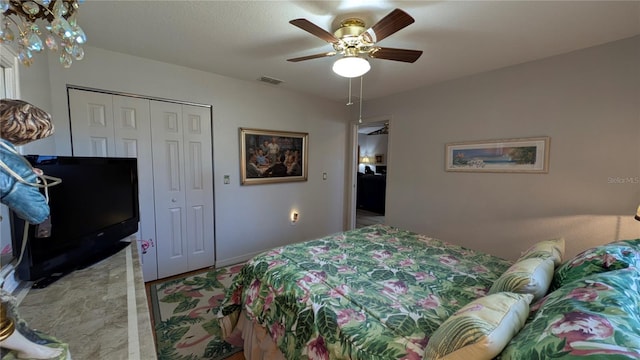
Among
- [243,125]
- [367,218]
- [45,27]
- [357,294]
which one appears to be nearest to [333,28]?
[45,27]

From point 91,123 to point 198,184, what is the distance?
1097 millimetres

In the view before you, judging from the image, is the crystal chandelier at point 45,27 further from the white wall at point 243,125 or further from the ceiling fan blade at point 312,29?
the white wall at point 243,125

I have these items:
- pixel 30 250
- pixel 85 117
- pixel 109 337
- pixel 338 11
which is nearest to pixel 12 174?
pixel 109 337

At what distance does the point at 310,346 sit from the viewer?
118 cm

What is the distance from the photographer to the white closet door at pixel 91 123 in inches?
88.4

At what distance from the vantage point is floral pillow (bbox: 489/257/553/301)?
1.10 m

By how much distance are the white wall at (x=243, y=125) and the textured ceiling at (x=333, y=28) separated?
0.21 metres

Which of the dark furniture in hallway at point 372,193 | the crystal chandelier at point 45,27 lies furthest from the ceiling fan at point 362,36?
the dark furniture in hallway at point 372,193

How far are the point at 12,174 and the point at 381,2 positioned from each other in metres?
1.88

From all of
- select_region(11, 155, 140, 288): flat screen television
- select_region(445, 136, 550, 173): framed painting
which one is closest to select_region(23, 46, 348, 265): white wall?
select_region(11, 155, 140, 288): flat screen television

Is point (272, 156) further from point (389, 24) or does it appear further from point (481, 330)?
point (481, 330)

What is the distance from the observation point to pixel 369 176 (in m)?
6.37

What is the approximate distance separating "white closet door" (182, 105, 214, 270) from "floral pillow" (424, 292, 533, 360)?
2767 mm

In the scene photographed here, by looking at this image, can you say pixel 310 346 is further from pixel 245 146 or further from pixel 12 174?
pixel 245 146
